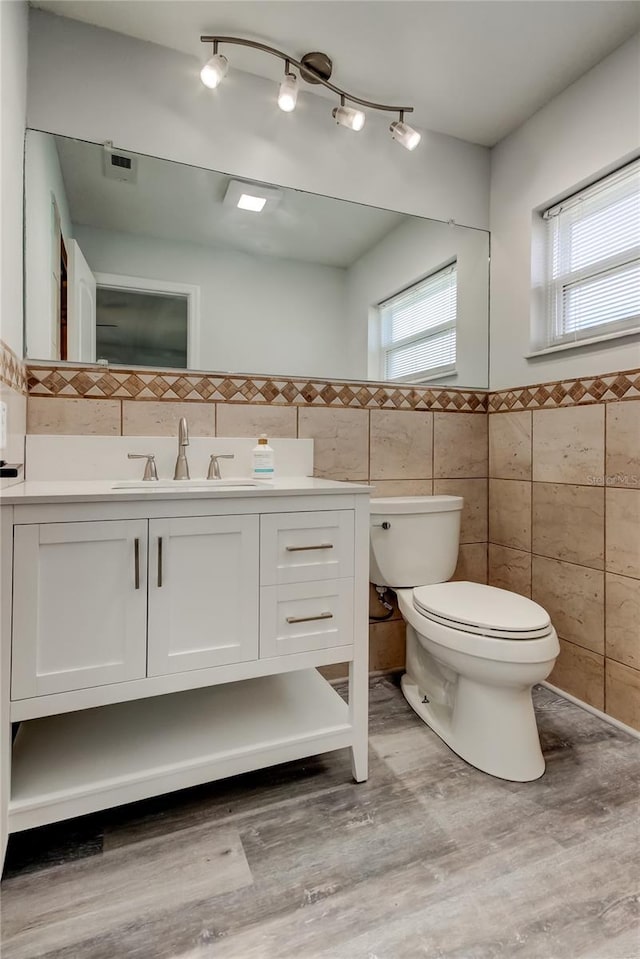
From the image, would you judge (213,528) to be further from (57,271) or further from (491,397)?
(491,397)

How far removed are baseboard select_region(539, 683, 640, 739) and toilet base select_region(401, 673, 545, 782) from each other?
1.27ft

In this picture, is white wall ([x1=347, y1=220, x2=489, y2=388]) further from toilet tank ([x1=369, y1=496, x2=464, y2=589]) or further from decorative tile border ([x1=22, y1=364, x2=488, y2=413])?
toilet tank ([x1=369, y1=496, x2=464, y2=589])

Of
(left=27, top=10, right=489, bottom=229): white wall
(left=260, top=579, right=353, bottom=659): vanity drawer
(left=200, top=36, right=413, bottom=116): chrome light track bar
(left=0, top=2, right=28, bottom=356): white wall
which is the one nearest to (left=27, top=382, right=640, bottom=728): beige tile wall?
(left=0, top=2, right=28, bottom=356): white wall

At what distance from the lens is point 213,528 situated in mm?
1203

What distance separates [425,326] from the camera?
6.97 feet

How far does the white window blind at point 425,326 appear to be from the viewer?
208 cm

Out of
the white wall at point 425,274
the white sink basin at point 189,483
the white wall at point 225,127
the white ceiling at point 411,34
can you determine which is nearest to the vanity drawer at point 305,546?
the white sink basin at point 189,483

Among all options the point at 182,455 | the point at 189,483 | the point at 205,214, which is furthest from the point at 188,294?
the point at 189,483

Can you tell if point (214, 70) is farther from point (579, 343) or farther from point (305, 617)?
point (305, 617)

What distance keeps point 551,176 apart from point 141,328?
5.36ft

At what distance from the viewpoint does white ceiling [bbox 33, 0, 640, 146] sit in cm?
149

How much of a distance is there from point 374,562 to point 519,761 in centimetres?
74

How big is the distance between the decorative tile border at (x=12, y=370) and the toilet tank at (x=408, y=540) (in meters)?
1.14

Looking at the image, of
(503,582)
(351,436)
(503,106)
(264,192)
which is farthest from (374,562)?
(503,106)
